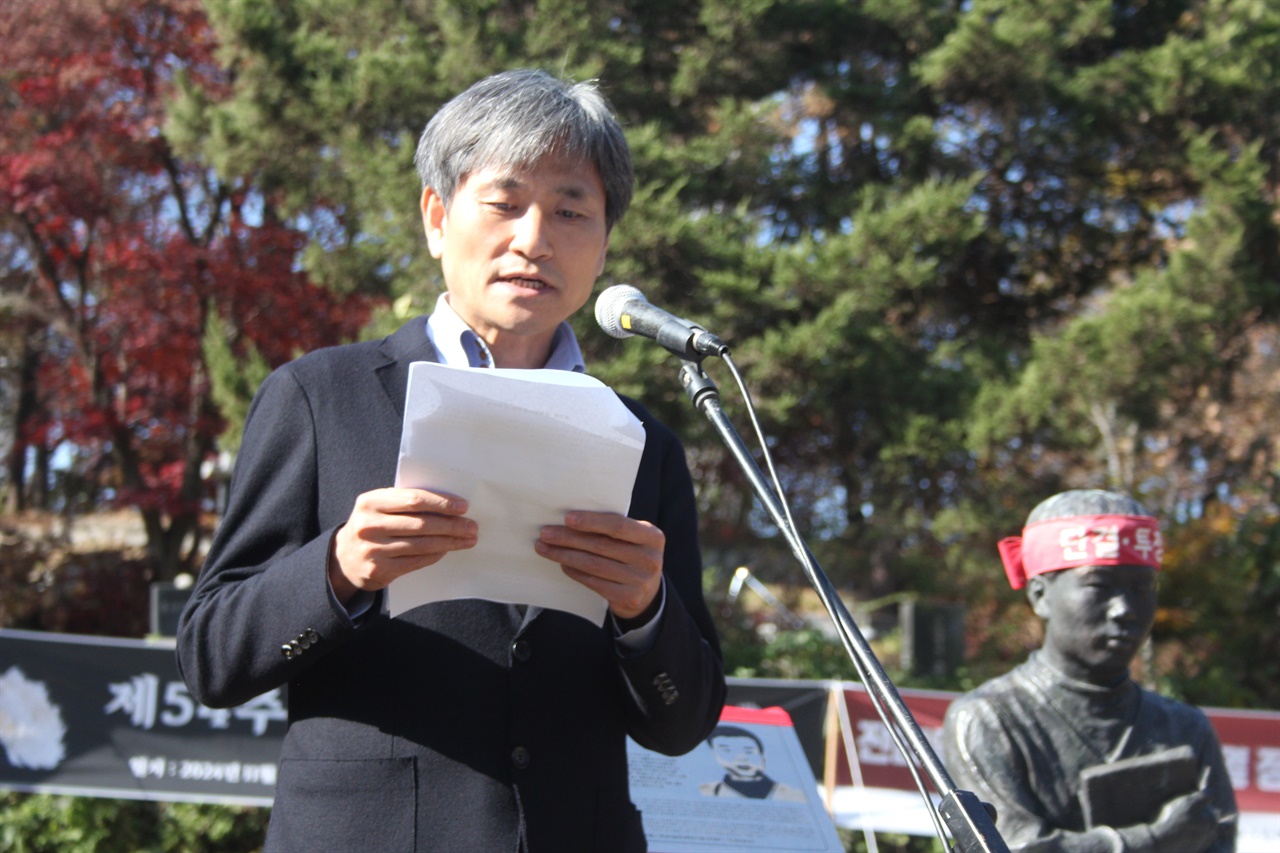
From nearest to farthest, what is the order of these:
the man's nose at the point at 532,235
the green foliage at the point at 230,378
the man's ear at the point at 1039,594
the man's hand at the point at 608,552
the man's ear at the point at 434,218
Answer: the man's hand at the point at 608,552
the man's nose at the point at 532,235
the man's ear at the point at 434,218
the man's ear at the point at 1039,594
the green foliage at the point at 230,378

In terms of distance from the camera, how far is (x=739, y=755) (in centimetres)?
274

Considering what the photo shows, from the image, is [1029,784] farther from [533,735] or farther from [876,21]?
[876,21]

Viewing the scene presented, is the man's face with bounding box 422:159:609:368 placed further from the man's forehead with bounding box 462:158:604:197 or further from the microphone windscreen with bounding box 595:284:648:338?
the microphone windscreen with bounding box 595:284:648:338

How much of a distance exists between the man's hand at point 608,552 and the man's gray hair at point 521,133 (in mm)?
661

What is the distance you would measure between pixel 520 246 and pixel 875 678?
836 millimetres

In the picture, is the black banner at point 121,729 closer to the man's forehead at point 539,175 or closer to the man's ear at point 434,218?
the man's ear at point 434,218

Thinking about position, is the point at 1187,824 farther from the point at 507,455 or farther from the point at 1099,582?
the point at 507,455

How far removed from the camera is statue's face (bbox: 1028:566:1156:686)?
2779 mm

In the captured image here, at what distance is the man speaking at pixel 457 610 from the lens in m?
1.41

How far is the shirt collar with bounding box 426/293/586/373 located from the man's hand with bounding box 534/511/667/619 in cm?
46

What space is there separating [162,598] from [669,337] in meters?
7.79

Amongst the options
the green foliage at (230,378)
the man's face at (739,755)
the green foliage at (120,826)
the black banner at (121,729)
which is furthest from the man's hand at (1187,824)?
the green foliage at (230,378)

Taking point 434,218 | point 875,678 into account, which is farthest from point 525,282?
point 875,678

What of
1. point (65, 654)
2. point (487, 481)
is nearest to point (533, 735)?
point (487, 481)
